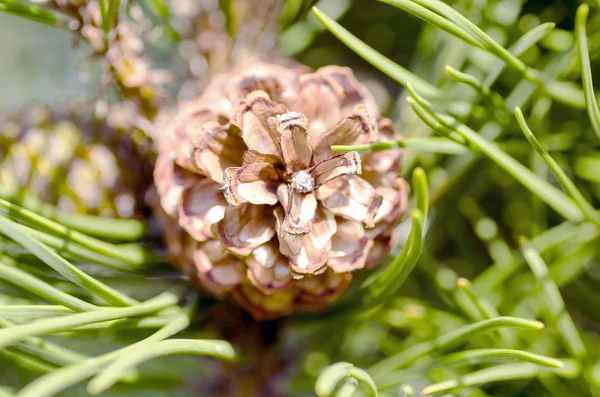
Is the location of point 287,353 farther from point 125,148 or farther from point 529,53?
point 529,53

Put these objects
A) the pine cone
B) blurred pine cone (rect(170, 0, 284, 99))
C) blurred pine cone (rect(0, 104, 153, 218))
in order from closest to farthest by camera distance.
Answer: the pine cone → blurred pine cone (rect(0, 104, 153, 218)) → blurred pine cone (rect(170, 0, 284, 99))

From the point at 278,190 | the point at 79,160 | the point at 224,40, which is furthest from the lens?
the point at 224,40

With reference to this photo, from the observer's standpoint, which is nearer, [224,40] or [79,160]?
[79,160]

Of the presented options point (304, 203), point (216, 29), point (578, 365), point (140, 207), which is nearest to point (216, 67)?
point (216, 29)

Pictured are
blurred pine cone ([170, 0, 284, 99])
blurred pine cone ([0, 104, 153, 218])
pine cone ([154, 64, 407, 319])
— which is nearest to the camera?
pine cone ([154, 64, 407, 319])

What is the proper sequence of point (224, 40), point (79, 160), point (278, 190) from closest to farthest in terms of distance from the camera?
point (278, 190) → point (79, 160) → point (224, 40)

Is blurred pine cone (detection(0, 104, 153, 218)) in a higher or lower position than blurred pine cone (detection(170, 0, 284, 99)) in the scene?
Result: lower
